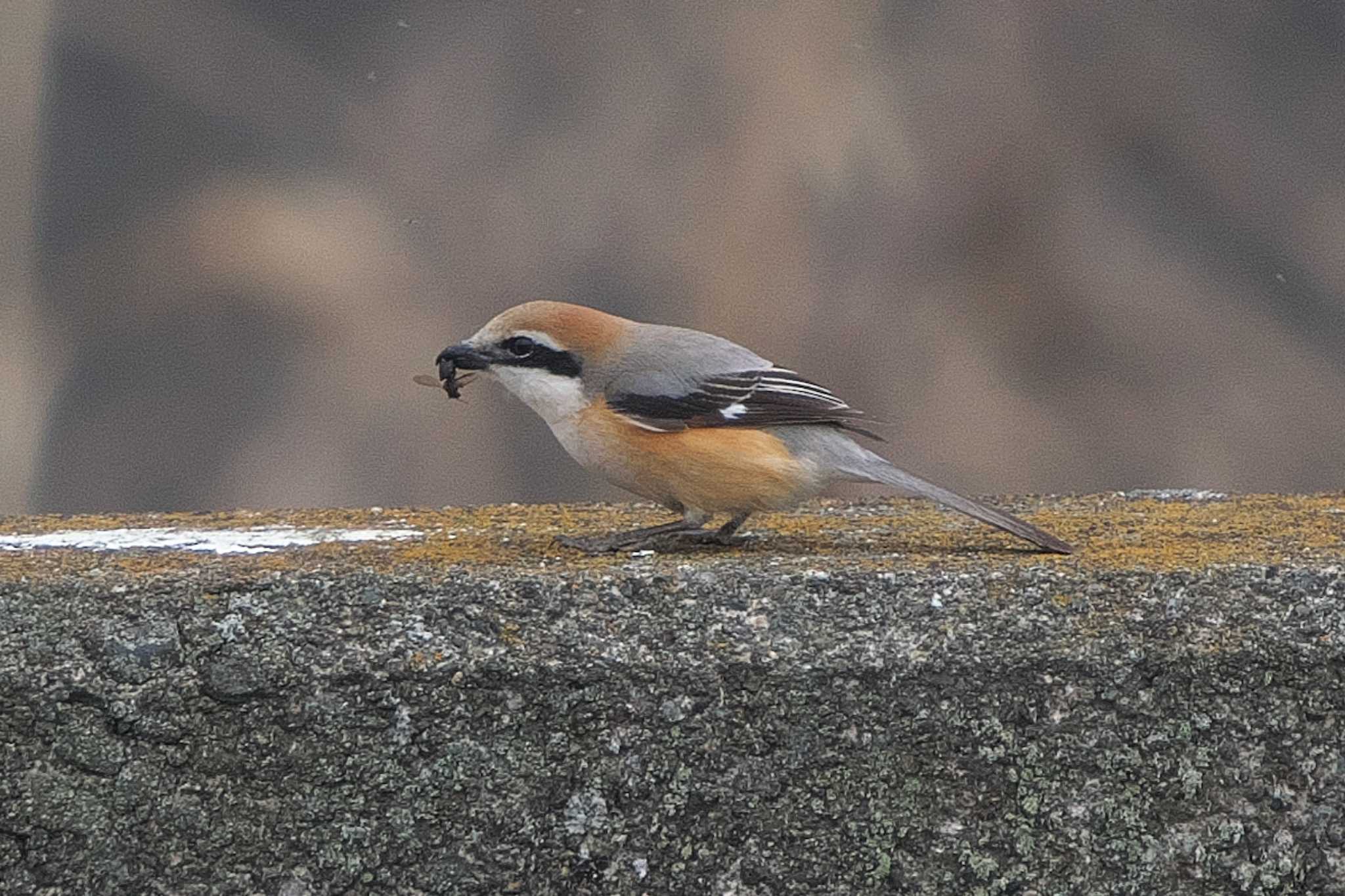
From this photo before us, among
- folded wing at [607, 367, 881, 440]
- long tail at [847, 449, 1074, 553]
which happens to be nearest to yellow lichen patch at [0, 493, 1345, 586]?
long tail at [847, 449, 1074, 553]

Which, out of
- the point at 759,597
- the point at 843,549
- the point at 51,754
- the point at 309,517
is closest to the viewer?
the point at 51,754

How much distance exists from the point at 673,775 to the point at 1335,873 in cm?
81

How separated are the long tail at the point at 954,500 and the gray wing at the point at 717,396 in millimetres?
58

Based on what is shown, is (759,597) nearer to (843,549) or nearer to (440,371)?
(843,549)

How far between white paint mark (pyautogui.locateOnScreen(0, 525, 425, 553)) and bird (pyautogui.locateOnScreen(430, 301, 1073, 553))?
0.29 meters

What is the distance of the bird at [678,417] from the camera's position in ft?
9.35

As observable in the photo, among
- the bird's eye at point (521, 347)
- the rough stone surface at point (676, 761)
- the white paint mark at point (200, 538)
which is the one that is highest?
the bird's eye at point (521, 347)

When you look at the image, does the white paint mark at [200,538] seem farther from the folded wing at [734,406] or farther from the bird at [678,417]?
the folded wing at [734,406]

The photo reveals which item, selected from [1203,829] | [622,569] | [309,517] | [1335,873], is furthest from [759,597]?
[309,517]

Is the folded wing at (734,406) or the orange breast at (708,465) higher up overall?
the folded wing at (734,406)

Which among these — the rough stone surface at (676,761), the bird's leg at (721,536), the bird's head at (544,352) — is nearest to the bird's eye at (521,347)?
the bird's head at (544,352)

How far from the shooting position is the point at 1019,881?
219 centimetres

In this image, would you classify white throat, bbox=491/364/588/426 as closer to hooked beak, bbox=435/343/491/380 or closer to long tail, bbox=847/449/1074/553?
hooked beak, bbox=435/343/491/380

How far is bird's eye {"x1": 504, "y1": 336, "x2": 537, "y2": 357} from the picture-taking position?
9.67ft
